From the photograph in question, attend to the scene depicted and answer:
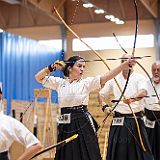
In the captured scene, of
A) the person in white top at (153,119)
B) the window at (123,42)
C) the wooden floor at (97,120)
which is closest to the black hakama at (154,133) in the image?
the person in white top at (153,119)

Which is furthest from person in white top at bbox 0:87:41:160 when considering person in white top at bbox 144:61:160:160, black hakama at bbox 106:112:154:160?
person in white top at bbox 144:61:160:160

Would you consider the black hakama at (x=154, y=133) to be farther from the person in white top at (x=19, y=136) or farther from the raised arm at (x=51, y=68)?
the person in white top at (x=19, y=136)

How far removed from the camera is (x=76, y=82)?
3406mm

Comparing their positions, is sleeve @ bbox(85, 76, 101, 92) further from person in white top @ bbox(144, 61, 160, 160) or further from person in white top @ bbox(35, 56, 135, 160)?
person in white top @ bbox(144, 61, 160, 160)

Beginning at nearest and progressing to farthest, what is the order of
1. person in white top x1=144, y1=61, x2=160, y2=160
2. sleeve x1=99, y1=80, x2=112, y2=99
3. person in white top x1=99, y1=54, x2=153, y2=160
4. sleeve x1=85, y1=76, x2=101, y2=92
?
sleeve x1=85, y1=76, x2=101, y2=92, person in white top x1=99, y1=54, x2=153, y2=160, sleeve x1=99, y1=80, x2=112, y2=99, person in white top x1=144, y1=61, x2=160, y2=160

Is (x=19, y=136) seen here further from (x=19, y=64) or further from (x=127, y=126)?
(x=19, y=64)

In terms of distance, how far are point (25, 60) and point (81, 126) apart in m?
5.99

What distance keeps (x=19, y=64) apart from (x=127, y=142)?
516 centimetres

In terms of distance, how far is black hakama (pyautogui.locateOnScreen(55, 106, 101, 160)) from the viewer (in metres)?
3.38

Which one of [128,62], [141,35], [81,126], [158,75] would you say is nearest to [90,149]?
[81,126]

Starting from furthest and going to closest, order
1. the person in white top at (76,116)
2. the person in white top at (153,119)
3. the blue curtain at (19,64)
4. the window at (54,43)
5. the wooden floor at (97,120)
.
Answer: the window at (54,43) → the blue curtain at (19,64) → the wooden floor at (97,120) → the person in white top at (153,119) → the person in white top at (76,116)

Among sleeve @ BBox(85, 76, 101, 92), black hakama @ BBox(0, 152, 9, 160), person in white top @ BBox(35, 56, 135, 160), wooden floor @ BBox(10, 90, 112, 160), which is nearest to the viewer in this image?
black hakama @ BBox(0, 152, 9, 160)

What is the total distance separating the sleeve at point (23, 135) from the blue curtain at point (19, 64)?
6.03 metres

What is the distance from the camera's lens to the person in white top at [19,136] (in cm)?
211
